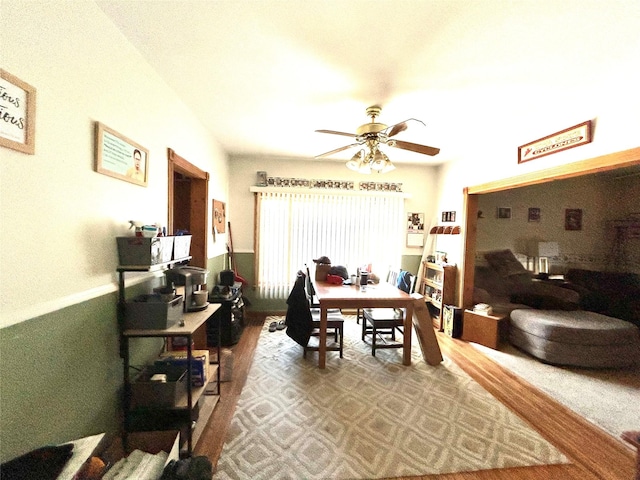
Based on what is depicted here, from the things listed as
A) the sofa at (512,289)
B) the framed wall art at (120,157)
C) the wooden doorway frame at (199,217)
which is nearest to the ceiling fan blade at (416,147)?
the framed wall art at (120,157)

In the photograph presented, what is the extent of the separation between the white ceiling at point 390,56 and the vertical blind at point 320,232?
167 cm

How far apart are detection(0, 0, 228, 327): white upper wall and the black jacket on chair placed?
1587 mm

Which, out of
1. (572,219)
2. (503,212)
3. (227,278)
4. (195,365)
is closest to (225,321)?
(227,278)

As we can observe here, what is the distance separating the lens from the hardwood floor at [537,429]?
5.06ft

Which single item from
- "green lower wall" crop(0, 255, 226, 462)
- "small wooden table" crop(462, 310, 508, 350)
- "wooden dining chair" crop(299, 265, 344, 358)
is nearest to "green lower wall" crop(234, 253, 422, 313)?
"wooden dining chair" crop(299, 265, 344, 358)

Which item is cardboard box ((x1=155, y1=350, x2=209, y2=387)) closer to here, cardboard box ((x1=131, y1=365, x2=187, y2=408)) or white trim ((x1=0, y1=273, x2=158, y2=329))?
cardboard box ((x1=131, y1=365, x2=187, y2=408))

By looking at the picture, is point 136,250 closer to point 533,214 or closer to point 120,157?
point 120,157

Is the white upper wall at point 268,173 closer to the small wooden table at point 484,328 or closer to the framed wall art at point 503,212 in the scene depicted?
the framed wall art at point 503,212

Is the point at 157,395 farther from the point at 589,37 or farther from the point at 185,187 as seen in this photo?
the point at 589,37

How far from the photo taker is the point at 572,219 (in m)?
3.97

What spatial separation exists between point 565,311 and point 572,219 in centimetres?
161

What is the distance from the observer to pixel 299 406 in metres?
2.06

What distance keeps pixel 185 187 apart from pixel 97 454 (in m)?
2.62

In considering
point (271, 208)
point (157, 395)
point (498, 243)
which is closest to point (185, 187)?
point (271, 208)
